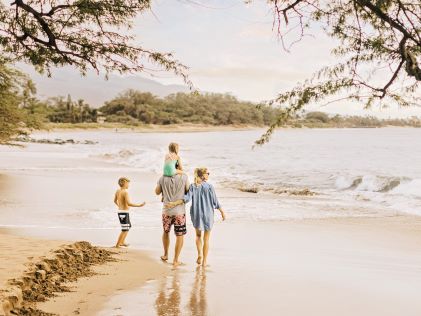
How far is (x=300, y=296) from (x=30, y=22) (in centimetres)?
466

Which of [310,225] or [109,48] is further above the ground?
[109,48]

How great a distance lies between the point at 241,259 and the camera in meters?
9.09

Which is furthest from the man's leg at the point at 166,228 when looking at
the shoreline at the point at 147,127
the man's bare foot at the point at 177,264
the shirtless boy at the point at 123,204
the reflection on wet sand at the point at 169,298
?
the shoreline at the point at 147,127

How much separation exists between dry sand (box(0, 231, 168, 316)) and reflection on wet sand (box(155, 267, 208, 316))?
362 millimetres

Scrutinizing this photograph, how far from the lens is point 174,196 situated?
8.33 meters

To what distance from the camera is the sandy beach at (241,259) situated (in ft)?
20.9

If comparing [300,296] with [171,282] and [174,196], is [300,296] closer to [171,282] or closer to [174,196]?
[171,282]

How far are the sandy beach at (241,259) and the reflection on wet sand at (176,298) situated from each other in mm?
12

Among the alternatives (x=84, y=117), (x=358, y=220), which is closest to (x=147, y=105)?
(x=84, y=117)

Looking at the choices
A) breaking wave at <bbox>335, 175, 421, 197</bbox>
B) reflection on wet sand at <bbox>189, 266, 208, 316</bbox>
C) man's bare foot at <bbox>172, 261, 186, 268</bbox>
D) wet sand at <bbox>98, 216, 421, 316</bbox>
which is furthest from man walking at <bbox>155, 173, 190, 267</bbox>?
breaking wave at <bbox>335, 175, 421, 197</bbox>

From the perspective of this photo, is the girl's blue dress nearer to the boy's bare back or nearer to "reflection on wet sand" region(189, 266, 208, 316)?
"reflection on wet sand" region(189, 266, 208, 316)

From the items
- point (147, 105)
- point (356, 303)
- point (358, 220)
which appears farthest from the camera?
point (147, 105)

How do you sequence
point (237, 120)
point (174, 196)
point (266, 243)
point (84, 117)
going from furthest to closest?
point (237, 120) → point (84, 117) → point (266, 243) → point (174, 196)

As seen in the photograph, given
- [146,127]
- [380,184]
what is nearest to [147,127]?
[146,127]
